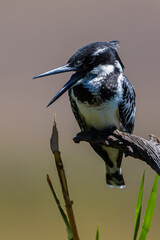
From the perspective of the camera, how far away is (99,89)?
2979 millimetres

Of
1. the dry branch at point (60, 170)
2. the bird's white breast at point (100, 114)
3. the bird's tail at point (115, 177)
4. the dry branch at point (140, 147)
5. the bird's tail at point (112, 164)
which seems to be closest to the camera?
the dry branch at point (60, 170)

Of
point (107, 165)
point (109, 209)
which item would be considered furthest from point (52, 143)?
point (109, 209)

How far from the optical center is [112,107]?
3.07 m

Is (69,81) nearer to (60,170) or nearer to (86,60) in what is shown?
(86,60)

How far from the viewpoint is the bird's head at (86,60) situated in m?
2.81

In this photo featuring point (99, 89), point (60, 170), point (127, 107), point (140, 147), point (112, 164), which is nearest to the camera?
point (60, 170)

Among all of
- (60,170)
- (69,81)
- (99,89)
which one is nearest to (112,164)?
(99,89)

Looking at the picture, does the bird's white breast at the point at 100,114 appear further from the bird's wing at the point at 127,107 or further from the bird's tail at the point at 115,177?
the bird's tail at the point at 115,177

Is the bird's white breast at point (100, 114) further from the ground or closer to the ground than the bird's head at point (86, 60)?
closer to the ground

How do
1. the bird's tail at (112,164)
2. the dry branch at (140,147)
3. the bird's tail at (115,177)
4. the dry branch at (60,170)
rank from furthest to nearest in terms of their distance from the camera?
1. the bird's tail at (115,177)
2. the bird's tail at (112,164)
3. the dry branch at (140,147)
4. the dry branch at (60,170)

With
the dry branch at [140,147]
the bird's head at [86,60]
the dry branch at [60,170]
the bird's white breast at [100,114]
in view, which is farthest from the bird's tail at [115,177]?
the dry branch at [60,170]

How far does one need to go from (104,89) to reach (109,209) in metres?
4.38

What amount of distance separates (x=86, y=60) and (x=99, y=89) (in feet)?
0.66

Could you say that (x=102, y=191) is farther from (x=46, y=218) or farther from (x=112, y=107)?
(x=112, y=107)
